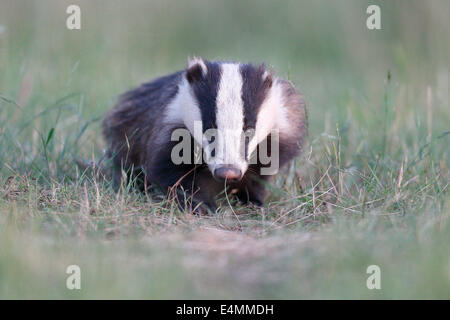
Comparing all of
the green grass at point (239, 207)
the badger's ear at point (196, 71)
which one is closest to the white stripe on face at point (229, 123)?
the badger's ear at point (196, 71)

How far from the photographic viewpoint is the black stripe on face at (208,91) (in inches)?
155

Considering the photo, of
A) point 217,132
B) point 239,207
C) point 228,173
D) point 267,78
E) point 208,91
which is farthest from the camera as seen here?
point 239,207

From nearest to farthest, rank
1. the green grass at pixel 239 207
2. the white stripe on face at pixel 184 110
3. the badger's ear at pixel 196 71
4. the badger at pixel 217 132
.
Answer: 1. the green grass at pixel 239 207
2. the badger at pixel 217 132
3. the white stripe on face at pixel 184 110
4. the badger's ear at pixel 196 71

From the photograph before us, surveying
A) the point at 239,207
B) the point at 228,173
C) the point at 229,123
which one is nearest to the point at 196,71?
the point at 229,123

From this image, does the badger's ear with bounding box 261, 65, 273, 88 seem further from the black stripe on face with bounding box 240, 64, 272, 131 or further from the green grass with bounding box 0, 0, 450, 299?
the green grass with bounding box 0, 0, 450, 299

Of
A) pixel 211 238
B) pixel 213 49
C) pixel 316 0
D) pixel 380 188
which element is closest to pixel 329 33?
pixel 316 0

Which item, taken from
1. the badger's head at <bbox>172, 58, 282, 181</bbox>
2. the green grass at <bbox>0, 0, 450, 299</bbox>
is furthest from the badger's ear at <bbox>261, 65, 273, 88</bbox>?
the green grass at <bbox>0, 0, 450, 299</bbox>

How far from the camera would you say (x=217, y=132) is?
3859 mm

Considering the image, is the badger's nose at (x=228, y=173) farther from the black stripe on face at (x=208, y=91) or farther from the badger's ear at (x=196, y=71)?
the badger's ear at (x=196, y=71)

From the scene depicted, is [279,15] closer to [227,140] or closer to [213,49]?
[213,49]

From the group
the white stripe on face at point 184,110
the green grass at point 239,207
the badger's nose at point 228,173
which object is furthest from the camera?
the white stripe on face at point 184,110

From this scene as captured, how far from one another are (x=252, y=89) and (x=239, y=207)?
2.97ft

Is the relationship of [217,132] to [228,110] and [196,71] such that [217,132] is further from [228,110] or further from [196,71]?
[196,71]
